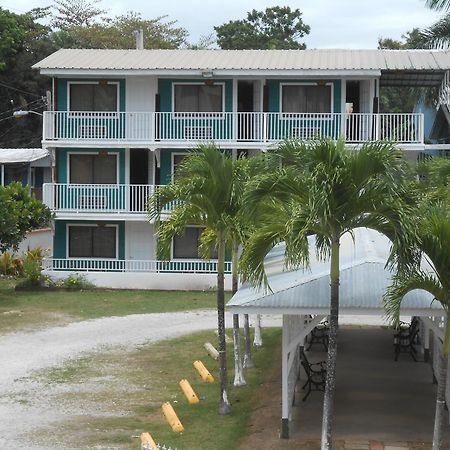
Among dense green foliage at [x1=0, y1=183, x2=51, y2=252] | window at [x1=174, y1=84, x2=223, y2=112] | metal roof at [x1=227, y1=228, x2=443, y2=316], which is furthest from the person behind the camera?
window at [x1=174, y1=84, x2=223, y2=112]

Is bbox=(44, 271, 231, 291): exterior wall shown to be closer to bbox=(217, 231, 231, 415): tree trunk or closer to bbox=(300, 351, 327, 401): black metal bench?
bbox=(300, 351, 327, 401): black metal bench

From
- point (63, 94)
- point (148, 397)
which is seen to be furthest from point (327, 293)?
point (63, 94)

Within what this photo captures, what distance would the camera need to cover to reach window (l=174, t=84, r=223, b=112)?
33.8m

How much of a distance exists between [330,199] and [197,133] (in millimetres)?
20895

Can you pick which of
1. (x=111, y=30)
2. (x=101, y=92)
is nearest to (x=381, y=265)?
(x=101, y=92)

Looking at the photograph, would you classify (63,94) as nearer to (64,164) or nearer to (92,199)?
(64,164)

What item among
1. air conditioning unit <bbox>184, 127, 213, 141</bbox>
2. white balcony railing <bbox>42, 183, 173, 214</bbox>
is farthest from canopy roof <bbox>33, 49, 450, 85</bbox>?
white balcony railing <bbox>42, 183, 173, 214</bbox>

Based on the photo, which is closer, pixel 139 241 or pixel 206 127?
pixel 206 127

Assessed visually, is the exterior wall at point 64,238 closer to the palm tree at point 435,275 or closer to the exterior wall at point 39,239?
the exterior wall at point 39,239

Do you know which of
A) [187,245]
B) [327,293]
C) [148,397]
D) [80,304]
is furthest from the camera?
[187,245]

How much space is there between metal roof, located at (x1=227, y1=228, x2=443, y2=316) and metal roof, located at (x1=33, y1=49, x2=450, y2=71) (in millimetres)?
17726

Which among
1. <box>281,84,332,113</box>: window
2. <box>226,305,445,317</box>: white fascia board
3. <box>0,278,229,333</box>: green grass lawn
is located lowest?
<box>0,278,229,333</box>: green grass lawn

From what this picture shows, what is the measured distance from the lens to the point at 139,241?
34.0 meters

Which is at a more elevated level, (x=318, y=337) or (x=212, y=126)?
(x=212, y=126)
